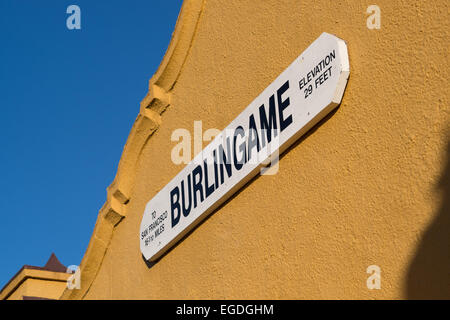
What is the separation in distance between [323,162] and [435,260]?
112 cm

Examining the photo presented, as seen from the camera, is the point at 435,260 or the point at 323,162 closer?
the point at 435,260

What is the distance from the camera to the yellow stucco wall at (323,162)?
3.50m

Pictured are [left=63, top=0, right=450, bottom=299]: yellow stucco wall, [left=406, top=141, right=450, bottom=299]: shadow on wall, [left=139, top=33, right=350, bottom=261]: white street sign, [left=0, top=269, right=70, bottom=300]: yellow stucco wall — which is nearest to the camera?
[left=406, top=141, right=450, bottom=299]: shadow on wall

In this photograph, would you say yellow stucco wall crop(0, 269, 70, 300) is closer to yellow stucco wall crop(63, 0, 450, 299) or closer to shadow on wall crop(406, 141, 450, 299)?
yellow stucco wall crop(63, 0, 450, 299)

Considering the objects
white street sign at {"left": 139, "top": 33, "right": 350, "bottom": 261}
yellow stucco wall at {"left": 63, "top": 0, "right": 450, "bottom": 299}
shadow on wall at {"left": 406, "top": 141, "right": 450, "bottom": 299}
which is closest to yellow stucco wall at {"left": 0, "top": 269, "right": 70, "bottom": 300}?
yellow stucco wall at {"left": 63, "top": 0, "right": 450, "bottom": 299}

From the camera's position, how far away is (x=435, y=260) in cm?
333

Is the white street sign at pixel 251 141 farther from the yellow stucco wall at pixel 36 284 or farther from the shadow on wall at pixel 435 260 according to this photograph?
the yellow stucco wall at pixel 36 284

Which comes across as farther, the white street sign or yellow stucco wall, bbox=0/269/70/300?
yellow stucco wall, bbox=0/269/70/300

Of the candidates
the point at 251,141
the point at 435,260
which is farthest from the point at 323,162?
the point at 435,260

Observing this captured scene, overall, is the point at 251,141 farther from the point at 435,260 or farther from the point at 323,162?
the point at 435,260

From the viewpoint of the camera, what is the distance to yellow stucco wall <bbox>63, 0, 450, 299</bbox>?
3.50 m
